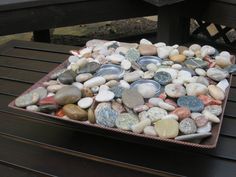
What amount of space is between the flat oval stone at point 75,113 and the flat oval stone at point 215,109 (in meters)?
0.24

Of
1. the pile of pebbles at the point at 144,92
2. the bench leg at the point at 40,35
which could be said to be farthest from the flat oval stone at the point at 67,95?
the bench leg at the point at 40,35

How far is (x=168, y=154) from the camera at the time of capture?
74 centimetres

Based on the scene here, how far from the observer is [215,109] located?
2.36 feet

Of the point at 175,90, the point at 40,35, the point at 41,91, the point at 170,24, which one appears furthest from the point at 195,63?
the point at 40,35

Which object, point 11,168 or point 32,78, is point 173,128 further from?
point 32,78

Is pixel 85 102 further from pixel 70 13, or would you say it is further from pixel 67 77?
pixel 70 13

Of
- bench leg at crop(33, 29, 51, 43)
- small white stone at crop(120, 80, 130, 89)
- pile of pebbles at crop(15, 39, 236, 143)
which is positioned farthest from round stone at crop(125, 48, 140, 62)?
bench leg at crop(33, 29, 51, 43)

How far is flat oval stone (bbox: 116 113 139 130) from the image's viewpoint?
2.24ft

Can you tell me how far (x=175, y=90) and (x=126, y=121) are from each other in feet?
0.46

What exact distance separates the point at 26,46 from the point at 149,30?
1.70 m

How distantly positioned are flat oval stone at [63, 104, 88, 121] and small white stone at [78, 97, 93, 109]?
13 millimetres

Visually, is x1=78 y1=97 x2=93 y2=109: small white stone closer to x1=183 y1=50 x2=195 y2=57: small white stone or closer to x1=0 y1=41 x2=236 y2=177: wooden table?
x1=0 y1=41 x2=236 y2=177: wooden table

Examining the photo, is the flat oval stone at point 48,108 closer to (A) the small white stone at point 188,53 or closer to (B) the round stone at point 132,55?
(B) the round stone at point 132,55

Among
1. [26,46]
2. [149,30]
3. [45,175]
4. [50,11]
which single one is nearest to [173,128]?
[45,175]
